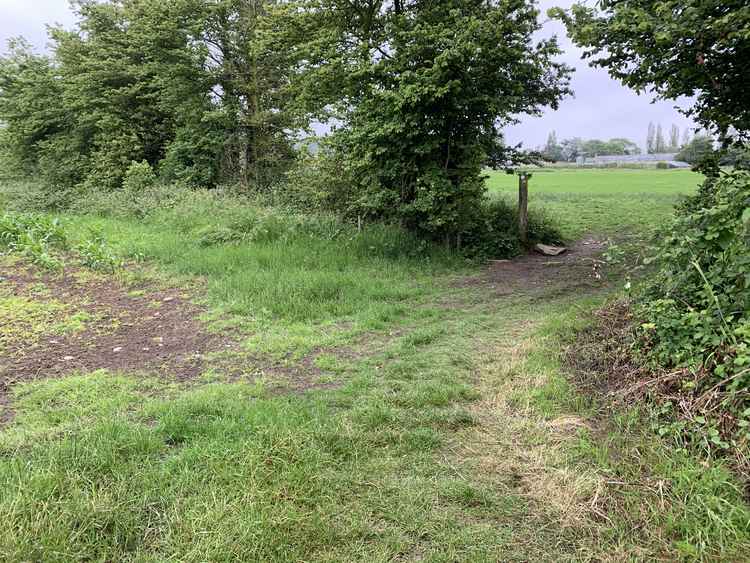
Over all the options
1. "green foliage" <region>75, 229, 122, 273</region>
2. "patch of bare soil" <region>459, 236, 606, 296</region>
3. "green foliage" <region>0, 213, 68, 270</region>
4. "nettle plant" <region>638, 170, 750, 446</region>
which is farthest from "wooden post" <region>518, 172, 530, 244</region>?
"green foliage" <region>0, 213, 68, 270</region>

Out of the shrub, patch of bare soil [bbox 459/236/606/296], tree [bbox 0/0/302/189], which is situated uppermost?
tree [bbox 0/0/302/189]

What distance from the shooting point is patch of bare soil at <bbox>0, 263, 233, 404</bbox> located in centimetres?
454

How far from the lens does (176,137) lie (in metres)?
19.6

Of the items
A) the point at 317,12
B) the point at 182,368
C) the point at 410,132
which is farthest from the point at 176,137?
the point at 182,368

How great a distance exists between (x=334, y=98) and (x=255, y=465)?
370 inches

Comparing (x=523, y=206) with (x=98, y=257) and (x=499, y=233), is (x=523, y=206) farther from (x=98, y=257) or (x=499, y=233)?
(x=98, y=257)

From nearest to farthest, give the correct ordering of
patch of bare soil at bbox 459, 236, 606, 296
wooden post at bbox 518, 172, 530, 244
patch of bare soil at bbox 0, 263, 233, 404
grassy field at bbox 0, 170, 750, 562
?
grassy field at bbox 0, 170, 750, 562
patch of bare soil at bbox 0, 263, 233, 404
patch of bare soil at bbox 459, 236, 606, 296
wooden post at bbox 518, 172, 530, 244

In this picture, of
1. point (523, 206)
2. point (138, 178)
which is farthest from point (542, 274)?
point (138, 178)

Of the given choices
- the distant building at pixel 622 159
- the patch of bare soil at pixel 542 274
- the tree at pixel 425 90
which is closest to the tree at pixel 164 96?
the tree at pixel 425 90

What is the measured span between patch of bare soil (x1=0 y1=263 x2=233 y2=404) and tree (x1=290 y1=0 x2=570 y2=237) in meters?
4.84

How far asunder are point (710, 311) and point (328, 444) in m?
2.77

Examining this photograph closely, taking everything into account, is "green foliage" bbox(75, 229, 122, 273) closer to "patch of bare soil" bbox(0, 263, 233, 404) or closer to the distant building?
"patch of bare soil" bbox(0, 263, 233, 404)

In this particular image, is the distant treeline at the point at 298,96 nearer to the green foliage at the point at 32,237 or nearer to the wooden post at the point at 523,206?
the wooden post at the point at 523,206

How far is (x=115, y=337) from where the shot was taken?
542cm
